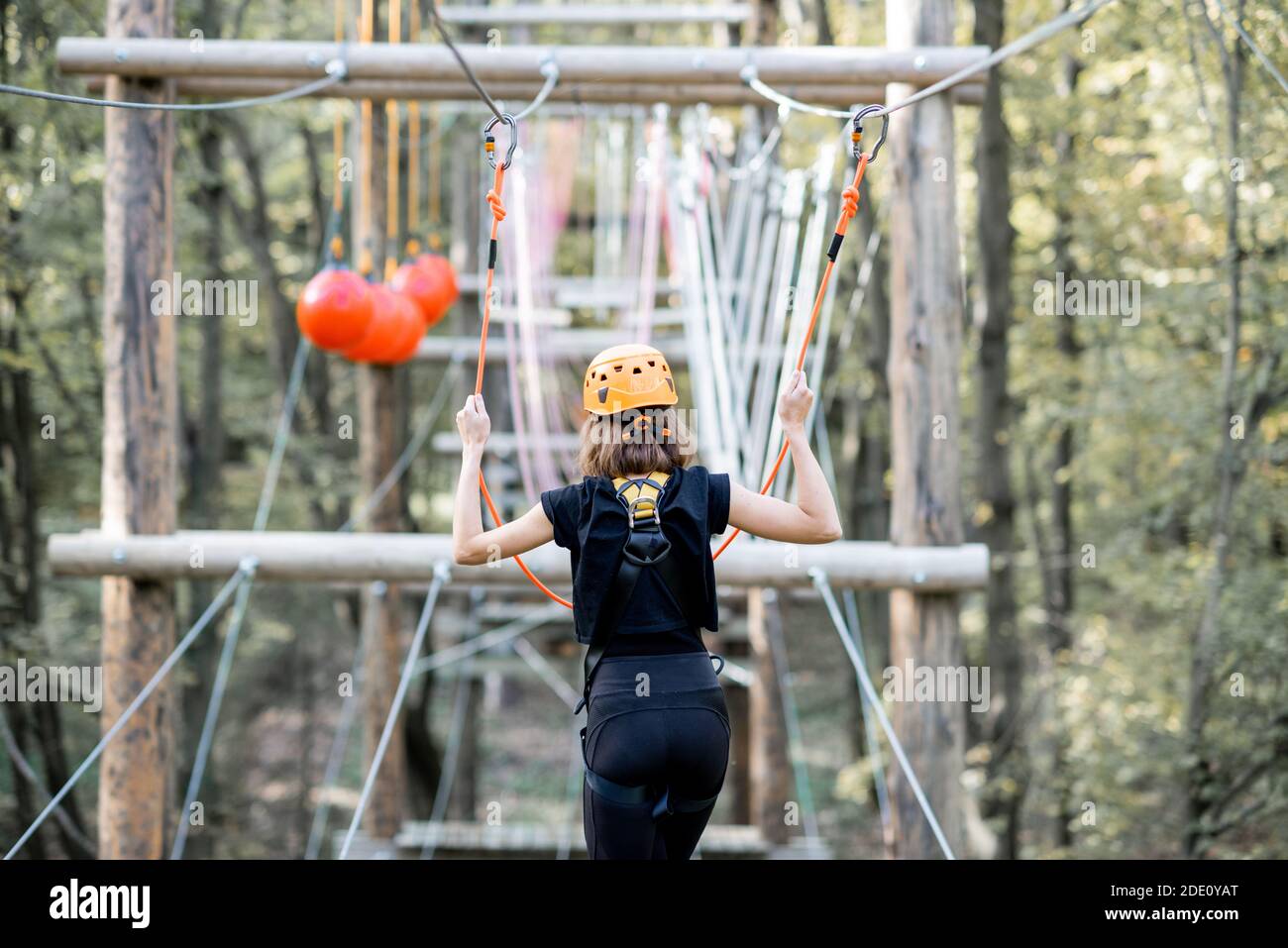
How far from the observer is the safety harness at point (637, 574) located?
1.87 meters

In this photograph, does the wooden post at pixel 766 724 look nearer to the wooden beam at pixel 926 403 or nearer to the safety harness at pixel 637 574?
the wooden beam at pixel 926 403

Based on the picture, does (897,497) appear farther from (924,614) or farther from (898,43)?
(898,43)

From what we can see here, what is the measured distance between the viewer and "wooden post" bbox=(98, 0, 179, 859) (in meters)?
3.35

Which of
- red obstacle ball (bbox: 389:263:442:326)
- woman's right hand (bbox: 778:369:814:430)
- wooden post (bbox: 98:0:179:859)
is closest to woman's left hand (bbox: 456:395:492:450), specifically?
woman's right hand (bbox: 778:369:814:430)

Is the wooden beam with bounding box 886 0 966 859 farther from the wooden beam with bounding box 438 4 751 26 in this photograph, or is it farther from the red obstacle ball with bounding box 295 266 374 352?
the wooden beam with bounding box 438 4 751 26

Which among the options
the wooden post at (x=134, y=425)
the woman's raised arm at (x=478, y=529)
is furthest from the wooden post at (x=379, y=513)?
the woman's raised arm at (x=478, y=529)

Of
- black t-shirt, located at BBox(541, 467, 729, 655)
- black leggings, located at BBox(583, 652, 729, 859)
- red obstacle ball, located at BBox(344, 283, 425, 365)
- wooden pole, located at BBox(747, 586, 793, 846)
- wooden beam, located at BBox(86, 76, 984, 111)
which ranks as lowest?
wooden pole, located at BBox(747, 586, 793, 846)

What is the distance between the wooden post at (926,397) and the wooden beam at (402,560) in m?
0.11

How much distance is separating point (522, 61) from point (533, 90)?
13 cm

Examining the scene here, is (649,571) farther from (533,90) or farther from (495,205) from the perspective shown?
(533,90)

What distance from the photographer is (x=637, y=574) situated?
1.87m

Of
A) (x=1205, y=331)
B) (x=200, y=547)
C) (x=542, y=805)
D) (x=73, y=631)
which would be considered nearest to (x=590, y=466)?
(x=200, y=547)

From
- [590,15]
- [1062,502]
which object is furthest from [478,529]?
[1062,502]

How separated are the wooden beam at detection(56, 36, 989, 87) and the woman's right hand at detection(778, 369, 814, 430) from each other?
1.61 meters
